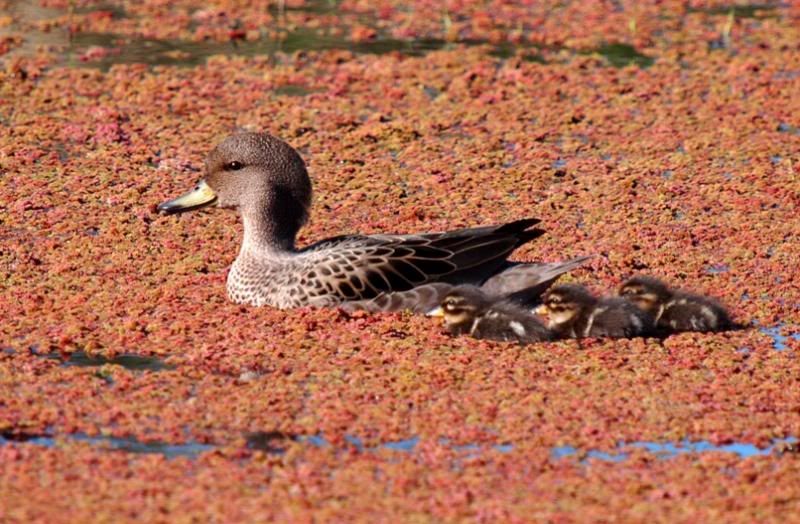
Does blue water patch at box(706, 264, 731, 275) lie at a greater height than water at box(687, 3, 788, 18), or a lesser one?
lesser

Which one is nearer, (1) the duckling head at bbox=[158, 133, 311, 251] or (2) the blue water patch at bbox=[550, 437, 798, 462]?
(2) the blue water patch at bbox=[550, 437, 798, 462]

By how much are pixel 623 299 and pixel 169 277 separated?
2626mm

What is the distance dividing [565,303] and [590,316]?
141 millimetres

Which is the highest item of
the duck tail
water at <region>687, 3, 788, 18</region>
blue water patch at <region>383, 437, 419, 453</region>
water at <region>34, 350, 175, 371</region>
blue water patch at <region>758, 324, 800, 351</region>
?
water at <region>687, 3, 788, 18</region>

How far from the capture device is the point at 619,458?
6566mm

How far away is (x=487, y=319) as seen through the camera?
7938mm

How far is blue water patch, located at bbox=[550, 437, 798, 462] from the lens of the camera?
6590mm

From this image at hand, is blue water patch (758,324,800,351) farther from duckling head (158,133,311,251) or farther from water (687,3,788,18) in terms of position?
water (687,3,788,18)

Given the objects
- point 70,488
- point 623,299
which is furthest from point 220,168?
point 70,488

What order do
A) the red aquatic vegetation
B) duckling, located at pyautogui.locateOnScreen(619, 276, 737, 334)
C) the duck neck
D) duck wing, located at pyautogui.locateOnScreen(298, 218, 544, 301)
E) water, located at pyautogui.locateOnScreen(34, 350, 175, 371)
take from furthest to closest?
the duck neck → duck wing, located at pyautogui.locateOnScreen(298, 218, 544, 301) → duckling, located at pyautogui.locateOnScreen(619, 276, 737, 334) → water, located at pyautogui.locateOnScreen(34, 350, 175, 371) → the red aquatic vegetation

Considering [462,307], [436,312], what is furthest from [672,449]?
[436,312]

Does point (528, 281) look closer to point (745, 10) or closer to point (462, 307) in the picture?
point (462, 307)

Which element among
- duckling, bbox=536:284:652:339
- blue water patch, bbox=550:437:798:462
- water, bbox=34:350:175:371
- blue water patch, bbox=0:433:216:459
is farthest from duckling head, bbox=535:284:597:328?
blue water patch, bbox=0:433:216:459

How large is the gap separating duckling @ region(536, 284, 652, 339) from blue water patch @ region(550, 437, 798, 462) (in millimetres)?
1271
